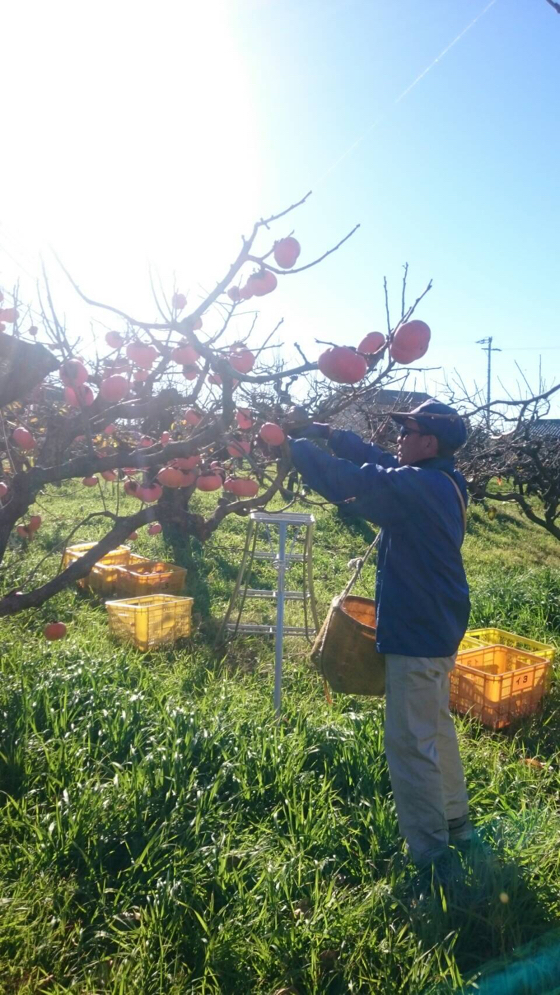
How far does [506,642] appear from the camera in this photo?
4551 mm

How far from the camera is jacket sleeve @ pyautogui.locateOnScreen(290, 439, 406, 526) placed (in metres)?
2.08

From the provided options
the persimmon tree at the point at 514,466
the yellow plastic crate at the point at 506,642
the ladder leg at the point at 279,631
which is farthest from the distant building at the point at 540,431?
the ladder leg at the point at 279,631

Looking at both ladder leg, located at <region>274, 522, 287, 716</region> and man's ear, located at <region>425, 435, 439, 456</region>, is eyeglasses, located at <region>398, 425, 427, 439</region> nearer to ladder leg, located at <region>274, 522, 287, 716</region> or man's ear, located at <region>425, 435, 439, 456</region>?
man's ear, located at <region>425, 435, 439, 456</region>

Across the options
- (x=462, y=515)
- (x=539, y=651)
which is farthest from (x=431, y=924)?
(x=539, y=651)

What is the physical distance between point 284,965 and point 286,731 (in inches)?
52.9

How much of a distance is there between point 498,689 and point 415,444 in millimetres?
1875

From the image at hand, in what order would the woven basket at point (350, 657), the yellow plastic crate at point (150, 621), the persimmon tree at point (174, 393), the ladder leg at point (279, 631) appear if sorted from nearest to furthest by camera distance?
the persimmon tree at point (174, 393) < the woven basket at point (350, 657) < the ladder leg at point (279, 631) < the yellow plastic crate at point (150, 621)

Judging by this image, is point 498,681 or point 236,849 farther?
point 498,681

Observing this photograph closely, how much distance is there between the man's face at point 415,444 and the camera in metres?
2.30

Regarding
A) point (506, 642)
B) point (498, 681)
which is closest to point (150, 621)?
point (498, 681)

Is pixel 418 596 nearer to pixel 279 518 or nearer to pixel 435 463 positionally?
pixel 435 463

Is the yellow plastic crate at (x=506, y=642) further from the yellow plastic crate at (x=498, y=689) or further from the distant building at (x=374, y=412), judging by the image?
the distant building at (x=374, y=412)

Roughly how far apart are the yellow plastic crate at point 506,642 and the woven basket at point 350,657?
1.80 metres

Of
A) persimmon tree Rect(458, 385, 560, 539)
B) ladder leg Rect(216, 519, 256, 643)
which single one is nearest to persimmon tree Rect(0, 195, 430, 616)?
ladder leg Rect(216, 519, 256, 643)
